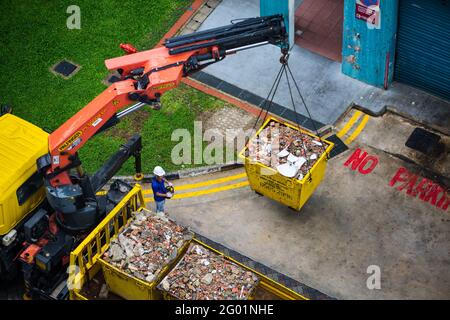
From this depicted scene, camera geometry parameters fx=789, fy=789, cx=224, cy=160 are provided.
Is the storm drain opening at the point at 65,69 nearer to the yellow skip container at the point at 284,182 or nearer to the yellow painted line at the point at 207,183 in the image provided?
the yellow painted line at the point at 207,183

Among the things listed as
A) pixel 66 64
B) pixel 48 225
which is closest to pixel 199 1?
pixel 66 64

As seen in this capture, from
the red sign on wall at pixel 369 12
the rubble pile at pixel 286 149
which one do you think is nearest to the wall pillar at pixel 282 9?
the red sign on wall at pixel 369 12

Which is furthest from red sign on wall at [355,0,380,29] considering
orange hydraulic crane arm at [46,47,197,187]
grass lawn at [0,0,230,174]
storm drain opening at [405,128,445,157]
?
orange hydraulic crane arm at [46,47,197,187]

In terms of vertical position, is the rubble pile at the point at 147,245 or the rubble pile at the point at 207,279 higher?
the rubble pile at the point at 147,245

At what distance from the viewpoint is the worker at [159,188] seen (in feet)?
64.7

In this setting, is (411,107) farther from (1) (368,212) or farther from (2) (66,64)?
(2) (66,64)

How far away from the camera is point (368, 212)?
2102 centimetres

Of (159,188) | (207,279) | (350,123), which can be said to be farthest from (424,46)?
(207,279)

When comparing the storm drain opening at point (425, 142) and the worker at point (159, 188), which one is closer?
the worker at point (159, 188)

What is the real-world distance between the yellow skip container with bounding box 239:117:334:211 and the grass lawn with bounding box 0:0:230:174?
9.56 ft

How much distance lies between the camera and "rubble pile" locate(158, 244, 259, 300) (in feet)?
55.0

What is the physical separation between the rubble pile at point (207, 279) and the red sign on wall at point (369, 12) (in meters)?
8.79

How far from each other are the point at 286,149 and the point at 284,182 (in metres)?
0.93

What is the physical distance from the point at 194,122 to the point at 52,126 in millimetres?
4261
